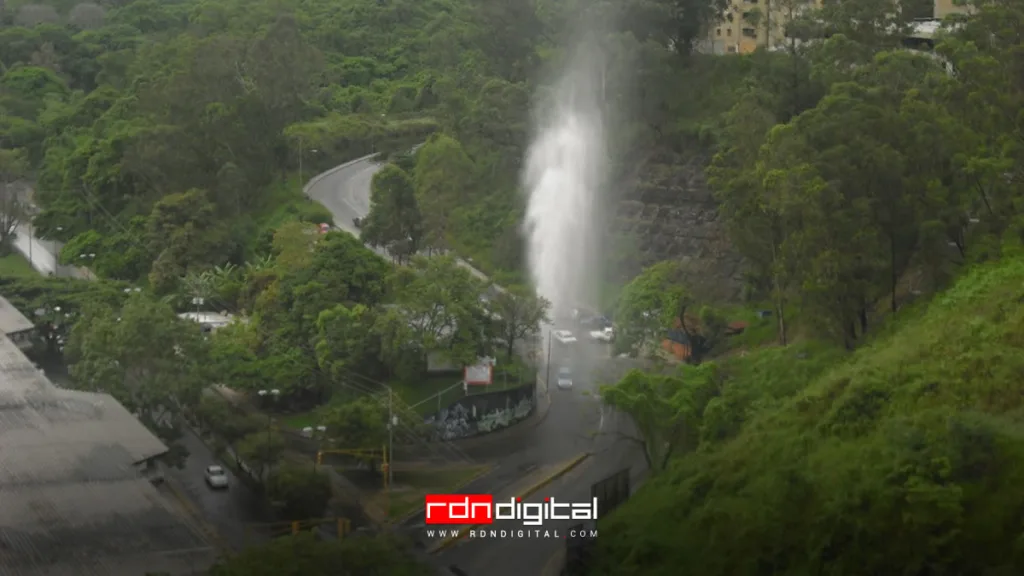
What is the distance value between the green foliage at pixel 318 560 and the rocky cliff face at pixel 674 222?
1250cm

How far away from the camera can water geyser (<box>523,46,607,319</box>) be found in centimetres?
2614

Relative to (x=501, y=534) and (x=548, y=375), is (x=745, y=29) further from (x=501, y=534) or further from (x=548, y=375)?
(x=501, y=534)

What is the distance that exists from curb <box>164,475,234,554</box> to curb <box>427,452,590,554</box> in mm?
2156

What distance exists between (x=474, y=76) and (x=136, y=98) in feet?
27.0

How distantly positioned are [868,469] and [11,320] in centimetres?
1488

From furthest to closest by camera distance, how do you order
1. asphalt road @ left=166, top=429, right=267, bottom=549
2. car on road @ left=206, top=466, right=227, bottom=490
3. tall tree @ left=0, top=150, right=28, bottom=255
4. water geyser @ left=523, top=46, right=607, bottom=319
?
tall tree @ left=0, top=150, right=28, bottom=255, water geyser @ left=523, top=46, right=607, bottom=319, car on road @ left=206, top=466, right=227, bottom=490, asphalt road @ left=166, top=429, right=267, bottom=549

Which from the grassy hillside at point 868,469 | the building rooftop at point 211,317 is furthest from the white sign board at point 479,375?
the building rooftop at point 211,317

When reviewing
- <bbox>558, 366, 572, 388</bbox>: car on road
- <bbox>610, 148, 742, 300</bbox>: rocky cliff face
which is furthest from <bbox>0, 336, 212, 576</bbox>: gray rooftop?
<bbox>610, 148, 742, 300</bbox>: rocky cliff face

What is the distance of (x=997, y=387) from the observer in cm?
1484

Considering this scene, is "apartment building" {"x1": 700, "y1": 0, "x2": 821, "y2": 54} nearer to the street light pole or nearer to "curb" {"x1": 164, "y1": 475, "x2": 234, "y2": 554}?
the street light pole

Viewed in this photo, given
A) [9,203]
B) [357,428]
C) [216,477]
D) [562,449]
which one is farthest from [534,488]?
[9,203]

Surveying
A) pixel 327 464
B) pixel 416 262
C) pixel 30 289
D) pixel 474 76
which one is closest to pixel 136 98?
pixel 474 76

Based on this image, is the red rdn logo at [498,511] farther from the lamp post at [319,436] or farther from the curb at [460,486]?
the lamp post at [319,436]

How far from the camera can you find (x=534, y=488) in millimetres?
17922
